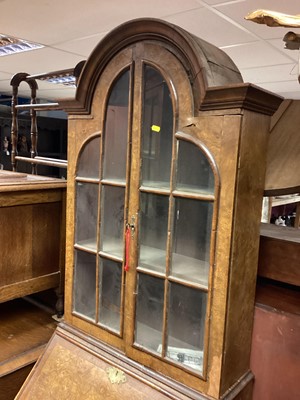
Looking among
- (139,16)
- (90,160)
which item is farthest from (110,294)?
(139,16)

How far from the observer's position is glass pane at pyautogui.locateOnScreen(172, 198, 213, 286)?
1043 millimetres

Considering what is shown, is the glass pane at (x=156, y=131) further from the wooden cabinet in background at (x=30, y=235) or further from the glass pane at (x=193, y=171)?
the wooden cabinet in background at (x=30, y=235)

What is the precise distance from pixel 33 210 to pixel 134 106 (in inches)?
33.8

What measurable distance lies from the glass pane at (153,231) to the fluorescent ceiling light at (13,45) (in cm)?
304

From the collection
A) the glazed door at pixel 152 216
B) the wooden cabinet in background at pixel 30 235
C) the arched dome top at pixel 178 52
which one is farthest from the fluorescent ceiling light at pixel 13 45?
the glazed door at pixel 152 216

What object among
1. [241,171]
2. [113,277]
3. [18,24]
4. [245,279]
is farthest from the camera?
[18,24]

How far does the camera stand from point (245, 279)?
1.08 meters

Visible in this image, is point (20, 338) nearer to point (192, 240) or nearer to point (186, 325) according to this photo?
point (186, 325)

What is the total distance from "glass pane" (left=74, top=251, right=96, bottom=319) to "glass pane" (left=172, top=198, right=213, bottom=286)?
38 cm

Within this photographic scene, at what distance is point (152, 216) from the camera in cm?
115

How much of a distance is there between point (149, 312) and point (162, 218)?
320mm

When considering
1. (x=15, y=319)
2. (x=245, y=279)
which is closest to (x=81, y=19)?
(x=15, y=319)

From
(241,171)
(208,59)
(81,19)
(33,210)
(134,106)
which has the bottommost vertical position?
(33,210)

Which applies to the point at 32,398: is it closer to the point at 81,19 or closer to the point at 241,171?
the point at 241,171
